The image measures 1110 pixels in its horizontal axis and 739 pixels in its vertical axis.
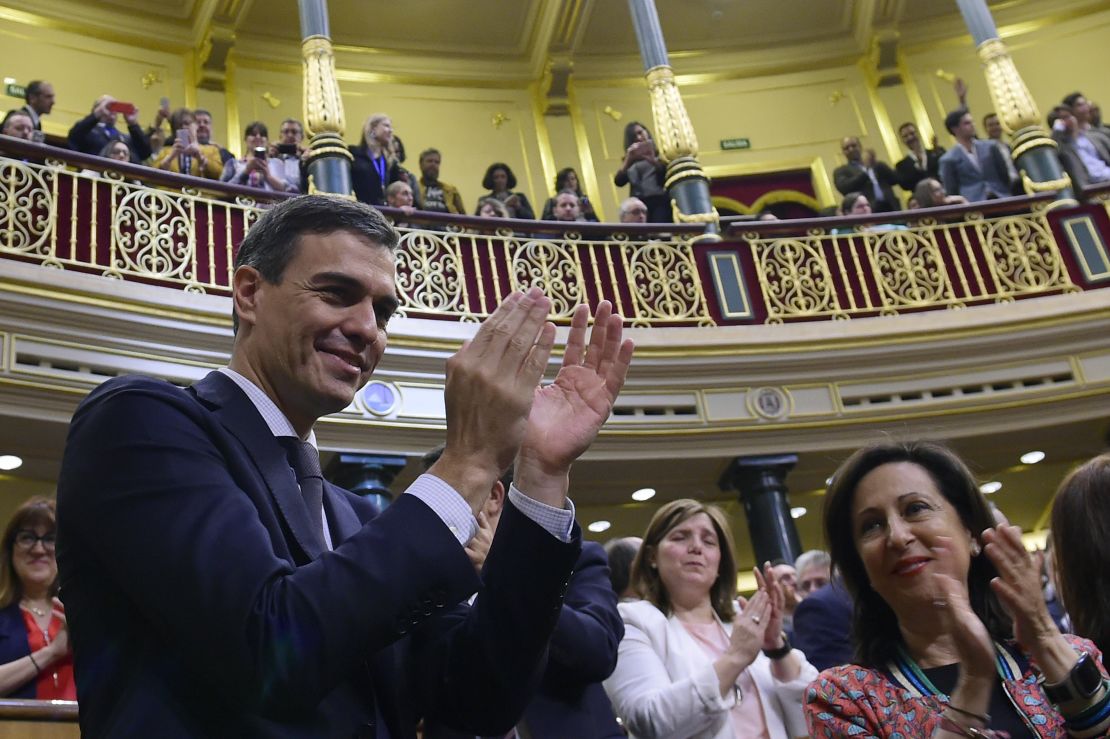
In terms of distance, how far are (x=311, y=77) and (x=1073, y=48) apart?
7.72m

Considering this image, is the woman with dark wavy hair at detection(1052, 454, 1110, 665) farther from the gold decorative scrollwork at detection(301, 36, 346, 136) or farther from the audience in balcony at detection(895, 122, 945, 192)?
the audience in balcony at detection(895, 122, 945, 192)

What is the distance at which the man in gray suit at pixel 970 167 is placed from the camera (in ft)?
27.6

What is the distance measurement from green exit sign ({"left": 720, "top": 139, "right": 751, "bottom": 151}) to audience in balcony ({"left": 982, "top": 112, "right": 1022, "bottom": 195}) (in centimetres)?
261

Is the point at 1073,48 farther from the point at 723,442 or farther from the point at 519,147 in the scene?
the point at 723,442

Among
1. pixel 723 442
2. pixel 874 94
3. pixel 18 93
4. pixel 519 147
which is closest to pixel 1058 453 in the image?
pixel 723 442

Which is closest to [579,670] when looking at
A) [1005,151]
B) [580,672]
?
[580,672]

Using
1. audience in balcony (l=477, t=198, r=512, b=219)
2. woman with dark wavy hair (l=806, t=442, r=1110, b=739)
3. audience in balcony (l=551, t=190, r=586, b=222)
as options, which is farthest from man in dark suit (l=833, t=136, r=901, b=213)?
woman with dark wavy hair (l=806, t=442, r=1110, b=739)

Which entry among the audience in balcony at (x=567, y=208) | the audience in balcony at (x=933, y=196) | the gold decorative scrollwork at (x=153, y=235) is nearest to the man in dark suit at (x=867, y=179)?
the audience in balcony at (x=933, y=196)

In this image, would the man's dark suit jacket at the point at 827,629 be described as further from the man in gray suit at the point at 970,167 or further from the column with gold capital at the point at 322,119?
the man in gray suit at the point at 970,167

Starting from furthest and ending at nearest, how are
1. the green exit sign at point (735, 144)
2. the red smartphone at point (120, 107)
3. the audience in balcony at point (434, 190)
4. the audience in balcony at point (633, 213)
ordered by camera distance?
the green exit sign at point (735, 144) < the audience in balcony at point (434, 190) < the audience in balcony at point (633, 213) < the red smartphone at point (120, 107)

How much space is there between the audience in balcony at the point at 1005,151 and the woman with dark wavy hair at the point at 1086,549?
696 centimetres

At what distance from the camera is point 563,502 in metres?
1.24

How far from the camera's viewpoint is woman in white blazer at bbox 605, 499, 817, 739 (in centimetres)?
266

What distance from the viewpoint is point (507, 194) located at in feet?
28.1
